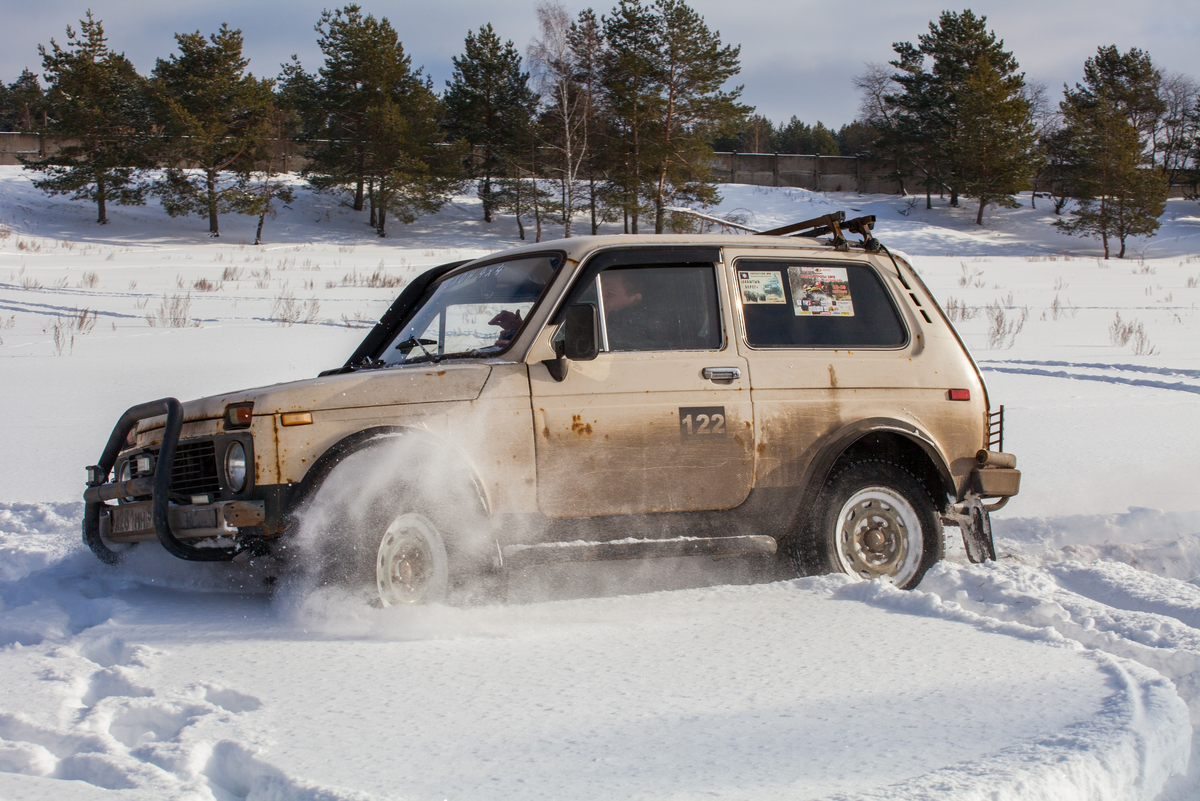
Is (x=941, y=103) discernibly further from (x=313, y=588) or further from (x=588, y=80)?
(x=313, y=588)

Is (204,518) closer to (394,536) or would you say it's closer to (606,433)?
(394,536)

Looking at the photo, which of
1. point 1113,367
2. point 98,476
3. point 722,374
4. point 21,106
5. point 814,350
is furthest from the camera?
point 21,106

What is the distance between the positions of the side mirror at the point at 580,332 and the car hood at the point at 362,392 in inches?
15.4

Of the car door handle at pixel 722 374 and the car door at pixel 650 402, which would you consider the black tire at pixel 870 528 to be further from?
the car door handle at pixel 722 374

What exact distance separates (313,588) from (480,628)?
2.32 ft

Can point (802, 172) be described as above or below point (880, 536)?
above

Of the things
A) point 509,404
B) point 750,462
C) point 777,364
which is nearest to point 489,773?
point 509,404

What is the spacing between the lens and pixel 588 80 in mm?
43375

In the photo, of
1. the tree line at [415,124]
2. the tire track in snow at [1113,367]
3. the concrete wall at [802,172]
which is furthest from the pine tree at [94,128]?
the tire track in snow at [1113,367]

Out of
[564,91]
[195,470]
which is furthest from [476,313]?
[564,91]

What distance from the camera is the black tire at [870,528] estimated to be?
4777 millimetres

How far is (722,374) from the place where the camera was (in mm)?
4629

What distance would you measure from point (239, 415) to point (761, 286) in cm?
252

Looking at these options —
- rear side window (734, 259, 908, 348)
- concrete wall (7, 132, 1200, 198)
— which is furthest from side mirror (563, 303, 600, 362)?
concrete wall (7, 132, 1200, 198)
